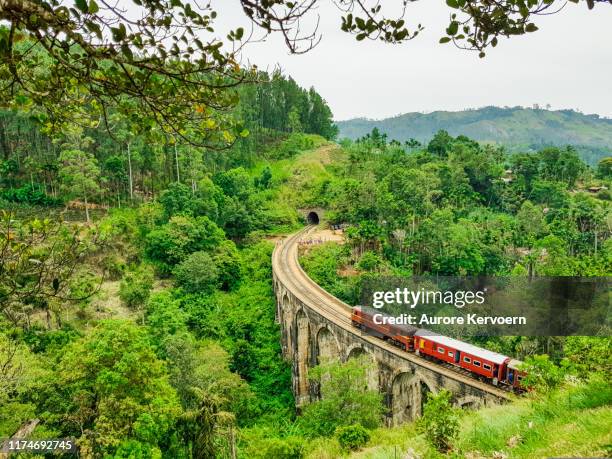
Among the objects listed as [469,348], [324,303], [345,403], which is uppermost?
[469,348]

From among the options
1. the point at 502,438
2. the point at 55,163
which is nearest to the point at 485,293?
the point at 502,438

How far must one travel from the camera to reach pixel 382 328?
23984 millimetres

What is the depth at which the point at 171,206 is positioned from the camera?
137ft

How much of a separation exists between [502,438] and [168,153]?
47886 mm

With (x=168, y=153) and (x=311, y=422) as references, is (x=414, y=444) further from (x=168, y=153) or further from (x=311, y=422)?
(x=168, y=153)

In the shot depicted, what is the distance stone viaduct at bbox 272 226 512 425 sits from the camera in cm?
2000

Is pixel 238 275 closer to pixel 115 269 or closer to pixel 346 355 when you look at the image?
pixel 115 269

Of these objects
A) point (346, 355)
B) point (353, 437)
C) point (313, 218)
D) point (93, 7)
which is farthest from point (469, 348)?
point (313, 218)

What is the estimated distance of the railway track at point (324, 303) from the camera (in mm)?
20047

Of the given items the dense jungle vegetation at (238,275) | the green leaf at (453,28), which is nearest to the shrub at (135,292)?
the dense jungle vegetation at (238,275)

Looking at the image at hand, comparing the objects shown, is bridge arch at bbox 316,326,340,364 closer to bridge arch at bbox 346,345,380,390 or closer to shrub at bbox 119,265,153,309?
bridge arch at bbox 346,345,380,390

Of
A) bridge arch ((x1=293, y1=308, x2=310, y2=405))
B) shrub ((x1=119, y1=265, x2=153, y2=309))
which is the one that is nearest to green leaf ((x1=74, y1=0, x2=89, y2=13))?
bridge arch ((x1=293, y1=308, x2=310, y2=405))

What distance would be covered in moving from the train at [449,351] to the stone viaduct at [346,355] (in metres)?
0.40

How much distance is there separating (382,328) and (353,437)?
1074cm
